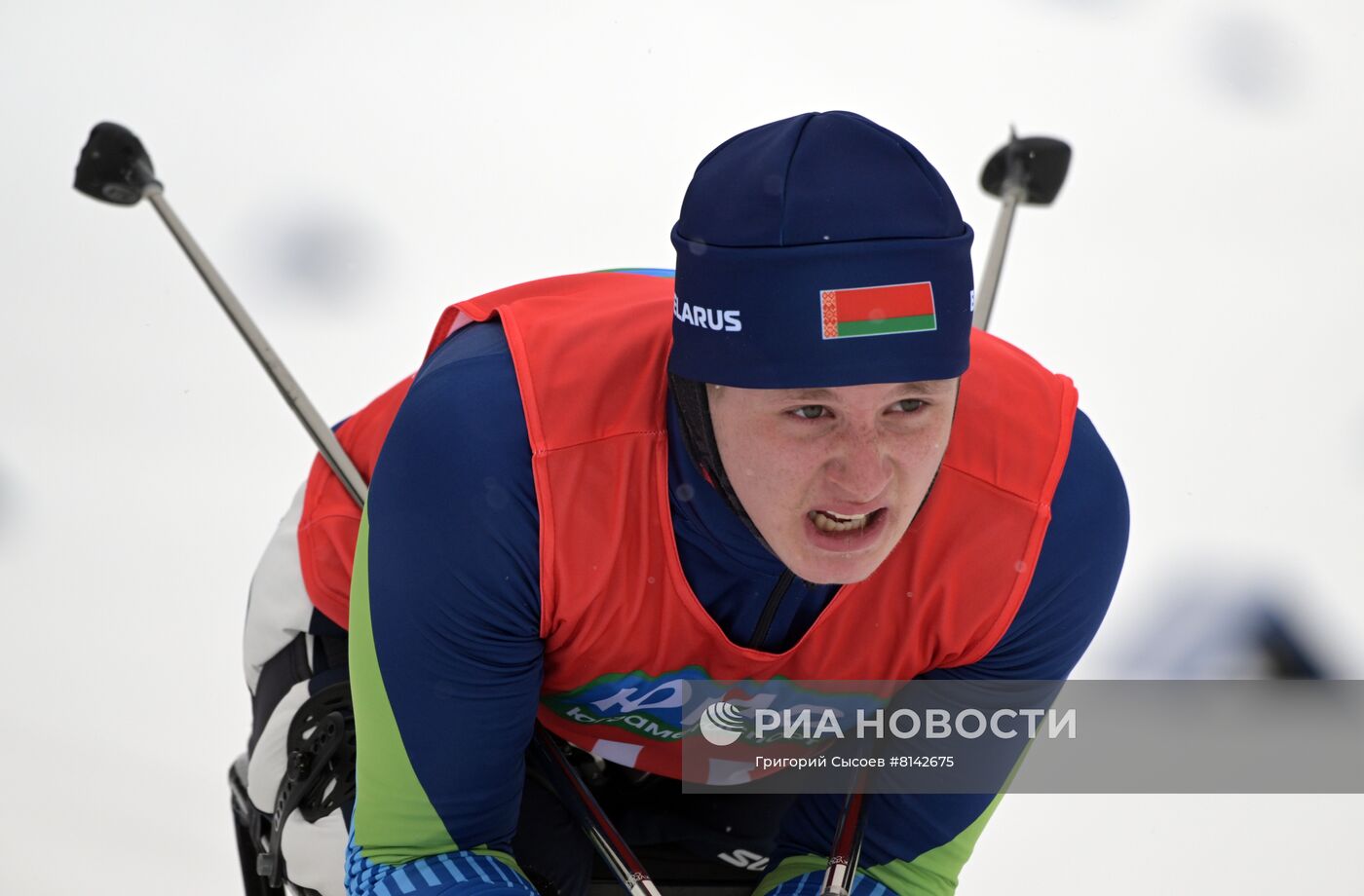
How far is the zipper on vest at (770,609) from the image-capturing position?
133cm

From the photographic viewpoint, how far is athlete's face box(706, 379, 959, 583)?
3.82 ft

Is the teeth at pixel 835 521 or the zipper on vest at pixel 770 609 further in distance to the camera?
the zipper on vest at pixel 770 609

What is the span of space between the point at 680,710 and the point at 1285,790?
1090mm

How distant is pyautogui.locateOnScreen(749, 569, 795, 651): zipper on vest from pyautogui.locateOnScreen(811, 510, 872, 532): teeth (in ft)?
0.37

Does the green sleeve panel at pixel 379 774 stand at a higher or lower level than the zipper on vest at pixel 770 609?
lower

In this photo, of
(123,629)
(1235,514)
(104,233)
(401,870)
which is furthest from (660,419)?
(104,233)

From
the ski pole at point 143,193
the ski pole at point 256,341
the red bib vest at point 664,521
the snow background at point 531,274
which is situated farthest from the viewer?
the snow background at point 531,274

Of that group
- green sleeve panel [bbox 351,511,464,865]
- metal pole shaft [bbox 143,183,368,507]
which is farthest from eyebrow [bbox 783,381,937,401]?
metal pole shaft [bbox 143,183,368,507]

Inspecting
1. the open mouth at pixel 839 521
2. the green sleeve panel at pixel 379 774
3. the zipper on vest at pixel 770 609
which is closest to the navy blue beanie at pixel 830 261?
the open mouth at pixel 839 521

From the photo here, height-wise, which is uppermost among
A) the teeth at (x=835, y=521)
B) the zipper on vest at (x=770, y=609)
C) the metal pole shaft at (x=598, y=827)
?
the teeth at (x=835, y=521)

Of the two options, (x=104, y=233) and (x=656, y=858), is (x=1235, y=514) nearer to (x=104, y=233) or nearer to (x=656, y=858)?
(x=656, y=858)

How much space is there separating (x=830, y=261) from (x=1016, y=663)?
1.66 ft

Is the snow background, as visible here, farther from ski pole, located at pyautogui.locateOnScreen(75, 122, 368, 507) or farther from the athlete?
the athlete

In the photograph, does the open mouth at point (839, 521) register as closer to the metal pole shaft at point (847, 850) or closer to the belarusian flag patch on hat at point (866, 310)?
the belarusian flag patch on hat at point (866, 310)
